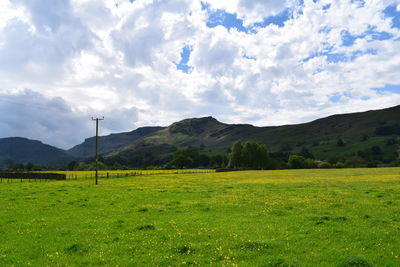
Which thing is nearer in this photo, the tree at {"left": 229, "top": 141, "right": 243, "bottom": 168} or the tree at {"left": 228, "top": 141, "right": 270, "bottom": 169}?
the tree at {"left": 228, "top": 141, "right": 270, "bottom": 169}

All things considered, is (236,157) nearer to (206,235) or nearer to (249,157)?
(249,157)

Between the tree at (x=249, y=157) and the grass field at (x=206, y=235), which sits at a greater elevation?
the tree at (x=249, y=157)

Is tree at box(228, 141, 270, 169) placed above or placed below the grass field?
above

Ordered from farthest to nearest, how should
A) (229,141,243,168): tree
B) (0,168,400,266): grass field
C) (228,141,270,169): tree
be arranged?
(229,141,243,168): tree, (228,141,270,169): tree, (0,168,400,266): grass field

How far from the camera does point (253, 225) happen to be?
1662 centimetres

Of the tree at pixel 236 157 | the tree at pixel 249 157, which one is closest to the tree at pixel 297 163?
the tree at pixel 249 157

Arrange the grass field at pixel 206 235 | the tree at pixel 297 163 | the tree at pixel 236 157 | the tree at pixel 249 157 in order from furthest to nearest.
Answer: the tree at pixel 297 163 → the tree at pixel 236 157 → the tree at pixel 249 157 → the grass field at pixel 206 235

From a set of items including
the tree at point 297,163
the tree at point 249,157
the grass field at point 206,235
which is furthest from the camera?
the tree at point 297,163

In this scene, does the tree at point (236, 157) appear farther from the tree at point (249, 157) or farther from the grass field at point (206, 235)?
the grass field at point (206, 235)

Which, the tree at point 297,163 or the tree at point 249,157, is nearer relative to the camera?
the tree at point 249,157

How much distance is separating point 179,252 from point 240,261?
2.64 m

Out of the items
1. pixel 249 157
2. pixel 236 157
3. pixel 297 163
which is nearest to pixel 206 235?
pixel 249 157

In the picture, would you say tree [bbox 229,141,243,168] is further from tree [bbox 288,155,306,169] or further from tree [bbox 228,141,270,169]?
tree [bbox 288,155,306,169]

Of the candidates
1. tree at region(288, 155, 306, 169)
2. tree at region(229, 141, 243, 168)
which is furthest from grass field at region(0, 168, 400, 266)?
tree at region(288, 155, 306, 169)
